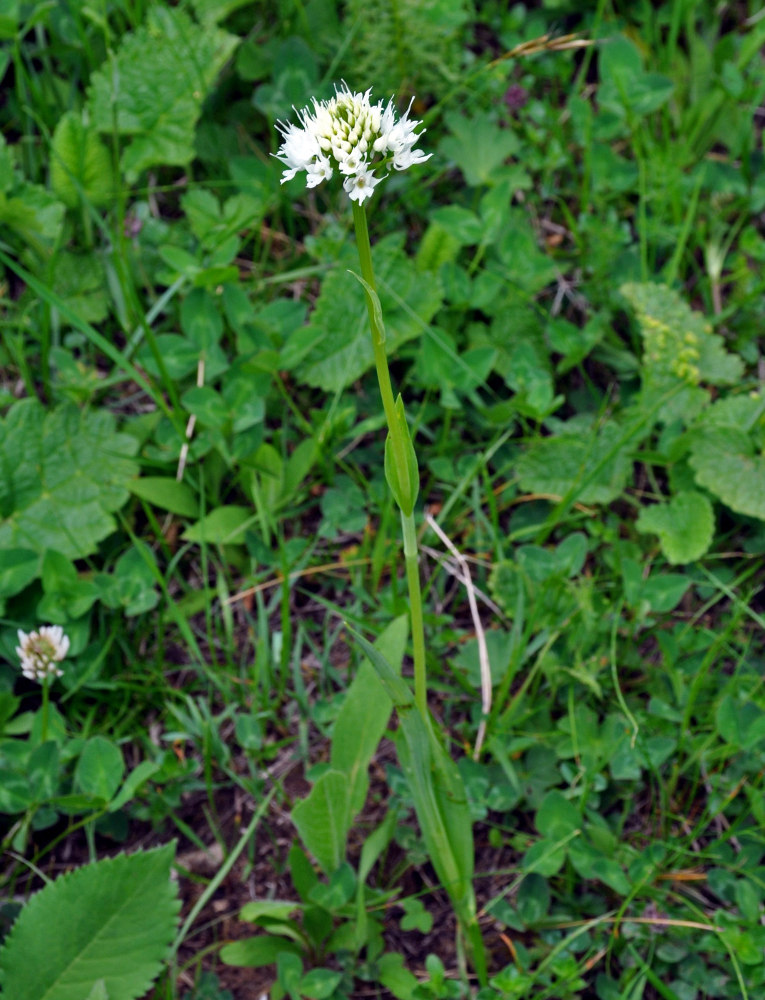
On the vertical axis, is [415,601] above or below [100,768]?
above

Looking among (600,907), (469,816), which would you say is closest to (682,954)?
(600,907)

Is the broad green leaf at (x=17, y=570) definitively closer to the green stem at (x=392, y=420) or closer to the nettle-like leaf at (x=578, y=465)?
the green stem at (x=392, y=420)

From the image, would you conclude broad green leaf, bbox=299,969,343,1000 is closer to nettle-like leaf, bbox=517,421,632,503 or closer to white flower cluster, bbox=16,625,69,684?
white flower cluster, bbox=16,625,69,684

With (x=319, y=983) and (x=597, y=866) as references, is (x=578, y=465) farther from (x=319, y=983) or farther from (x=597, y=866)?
(x=319, y=983)

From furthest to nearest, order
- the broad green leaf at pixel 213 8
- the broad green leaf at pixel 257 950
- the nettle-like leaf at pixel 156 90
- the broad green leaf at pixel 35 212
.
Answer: the broad green leaf at pixel 213 8 → the nettle-like leaf at pixel 156 90 → the broad green leaf at pixel 35 212 → the broad green leaf at pixel 257 950

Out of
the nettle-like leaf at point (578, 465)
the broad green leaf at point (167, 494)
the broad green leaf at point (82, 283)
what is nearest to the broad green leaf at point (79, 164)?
the broad green leaf at point (82, 283)

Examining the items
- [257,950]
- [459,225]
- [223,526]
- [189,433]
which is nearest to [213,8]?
[459,225]
